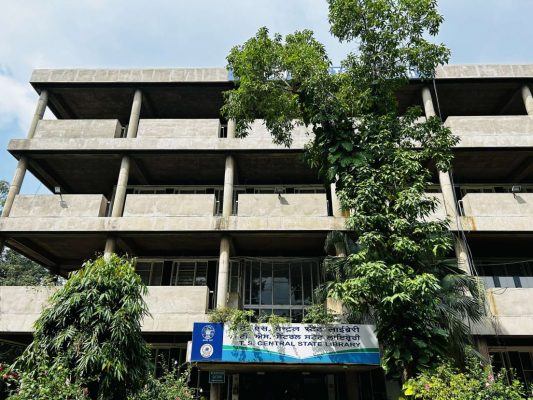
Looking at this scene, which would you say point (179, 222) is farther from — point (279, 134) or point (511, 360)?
point (511, 360)

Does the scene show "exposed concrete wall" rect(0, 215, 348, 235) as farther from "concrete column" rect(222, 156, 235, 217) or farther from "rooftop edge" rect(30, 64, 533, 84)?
"rooftop edge" rect(30, 64, 533, 84)

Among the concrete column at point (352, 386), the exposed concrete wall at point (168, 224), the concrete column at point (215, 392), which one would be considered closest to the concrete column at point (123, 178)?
the exposed concrete wall at point (168, 224)

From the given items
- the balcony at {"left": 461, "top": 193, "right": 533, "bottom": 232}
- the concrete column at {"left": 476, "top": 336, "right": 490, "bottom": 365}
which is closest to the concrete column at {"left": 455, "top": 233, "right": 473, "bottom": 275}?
the balcony at {"left": 461, "top": 193, "right": 533, "bottom": 232}

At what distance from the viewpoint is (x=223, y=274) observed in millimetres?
13148

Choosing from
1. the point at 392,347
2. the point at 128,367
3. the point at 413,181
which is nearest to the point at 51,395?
the point at 128,367

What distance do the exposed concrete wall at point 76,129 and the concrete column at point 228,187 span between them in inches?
188

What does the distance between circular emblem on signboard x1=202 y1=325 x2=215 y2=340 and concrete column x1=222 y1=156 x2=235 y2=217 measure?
411cm

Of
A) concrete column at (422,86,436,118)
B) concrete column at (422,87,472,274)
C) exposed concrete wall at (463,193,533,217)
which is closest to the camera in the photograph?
concrete column at (422,87,472,274)

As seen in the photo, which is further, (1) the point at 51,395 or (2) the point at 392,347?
(2) the point at 392,347

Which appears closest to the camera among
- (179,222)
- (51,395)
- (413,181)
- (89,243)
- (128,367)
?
(51,395)

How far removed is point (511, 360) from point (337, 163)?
36.0ft

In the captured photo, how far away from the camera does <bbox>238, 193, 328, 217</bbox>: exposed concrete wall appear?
13.9m

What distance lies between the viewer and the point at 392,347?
9.02 metres

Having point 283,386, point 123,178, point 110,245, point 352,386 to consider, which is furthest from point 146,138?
point 352,386
